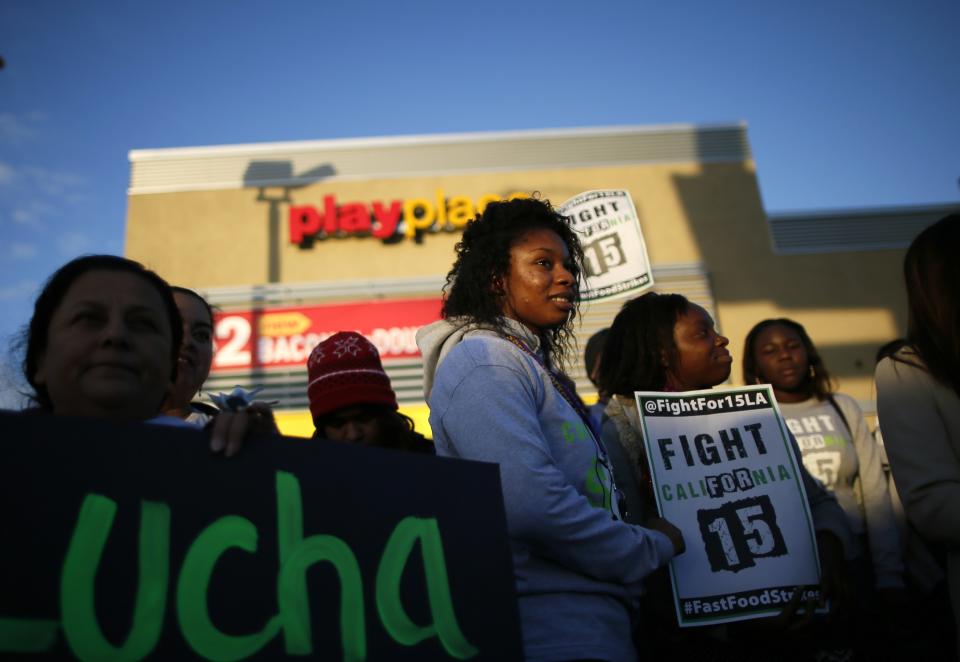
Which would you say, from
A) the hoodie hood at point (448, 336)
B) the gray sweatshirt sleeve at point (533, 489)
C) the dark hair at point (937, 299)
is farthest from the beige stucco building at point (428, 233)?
the gray sweatshirt sleeve at point (533, 489)

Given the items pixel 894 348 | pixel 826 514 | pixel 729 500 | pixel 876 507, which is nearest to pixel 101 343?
pixel 729 500

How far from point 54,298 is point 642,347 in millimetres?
1841

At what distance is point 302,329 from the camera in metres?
10.5

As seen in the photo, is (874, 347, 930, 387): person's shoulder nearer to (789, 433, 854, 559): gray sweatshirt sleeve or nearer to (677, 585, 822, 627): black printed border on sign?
(789, 433, 854, 559): gray sweatshirt sleeve

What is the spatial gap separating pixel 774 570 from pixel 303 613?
4.68 feet

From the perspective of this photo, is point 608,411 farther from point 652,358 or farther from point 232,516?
point 232,516

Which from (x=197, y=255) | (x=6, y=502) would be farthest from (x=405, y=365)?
(x=6, y=502)

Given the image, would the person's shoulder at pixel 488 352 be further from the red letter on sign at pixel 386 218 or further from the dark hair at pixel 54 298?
the red letter on sign at pixel 386 218

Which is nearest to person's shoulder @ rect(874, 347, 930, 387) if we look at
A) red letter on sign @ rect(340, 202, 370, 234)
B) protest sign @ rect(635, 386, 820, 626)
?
protest sign @ rect(635, 386, 820, 626)

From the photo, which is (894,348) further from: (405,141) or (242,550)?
(405,141)

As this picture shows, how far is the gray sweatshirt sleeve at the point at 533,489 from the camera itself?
1.54 m

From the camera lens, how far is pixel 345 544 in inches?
47.5

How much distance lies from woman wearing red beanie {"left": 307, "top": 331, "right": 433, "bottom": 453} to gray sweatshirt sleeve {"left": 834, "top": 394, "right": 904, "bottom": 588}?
78.7 inches

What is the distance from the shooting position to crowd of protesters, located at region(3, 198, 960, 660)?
1436 millimetres
